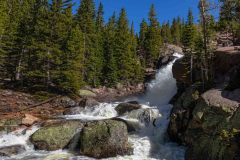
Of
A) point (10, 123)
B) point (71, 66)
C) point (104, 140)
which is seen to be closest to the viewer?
point (104, 140)

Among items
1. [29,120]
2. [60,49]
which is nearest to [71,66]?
[60,49]

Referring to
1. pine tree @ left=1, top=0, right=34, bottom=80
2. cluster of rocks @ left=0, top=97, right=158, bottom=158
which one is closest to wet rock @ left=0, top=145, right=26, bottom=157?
cluster of rocks @ left=0, top=97, right=158, bottom=158

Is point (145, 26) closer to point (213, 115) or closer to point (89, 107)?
point (89, 107)

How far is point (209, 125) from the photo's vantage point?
59.1 ft

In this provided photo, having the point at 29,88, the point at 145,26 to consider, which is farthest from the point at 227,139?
the point at 145,26

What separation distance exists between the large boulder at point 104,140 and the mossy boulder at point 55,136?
53.6 inches

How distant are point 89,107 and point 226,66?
577 inches

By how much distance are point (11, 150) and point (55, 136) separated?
3094 millimetres

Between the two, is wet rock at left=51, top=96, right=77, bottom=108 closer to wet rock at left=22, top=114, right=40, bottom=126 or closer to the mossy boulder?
wet rock at left=22, top=114, right=40, bottom=126

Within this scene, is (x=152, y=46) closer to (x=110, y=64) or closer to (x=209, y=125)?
(x=110, y=64)

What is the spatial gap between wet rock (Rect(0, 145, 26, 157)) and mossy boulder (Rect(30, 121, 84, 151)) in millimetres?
964

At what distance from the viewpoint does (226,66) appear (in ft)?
85.4

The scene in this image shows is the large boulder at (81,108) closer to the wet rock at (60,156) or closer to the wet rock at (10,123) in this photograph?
the wet rock at (10,123)

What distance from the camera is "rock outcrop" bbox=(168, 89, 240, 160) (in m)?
15.3
